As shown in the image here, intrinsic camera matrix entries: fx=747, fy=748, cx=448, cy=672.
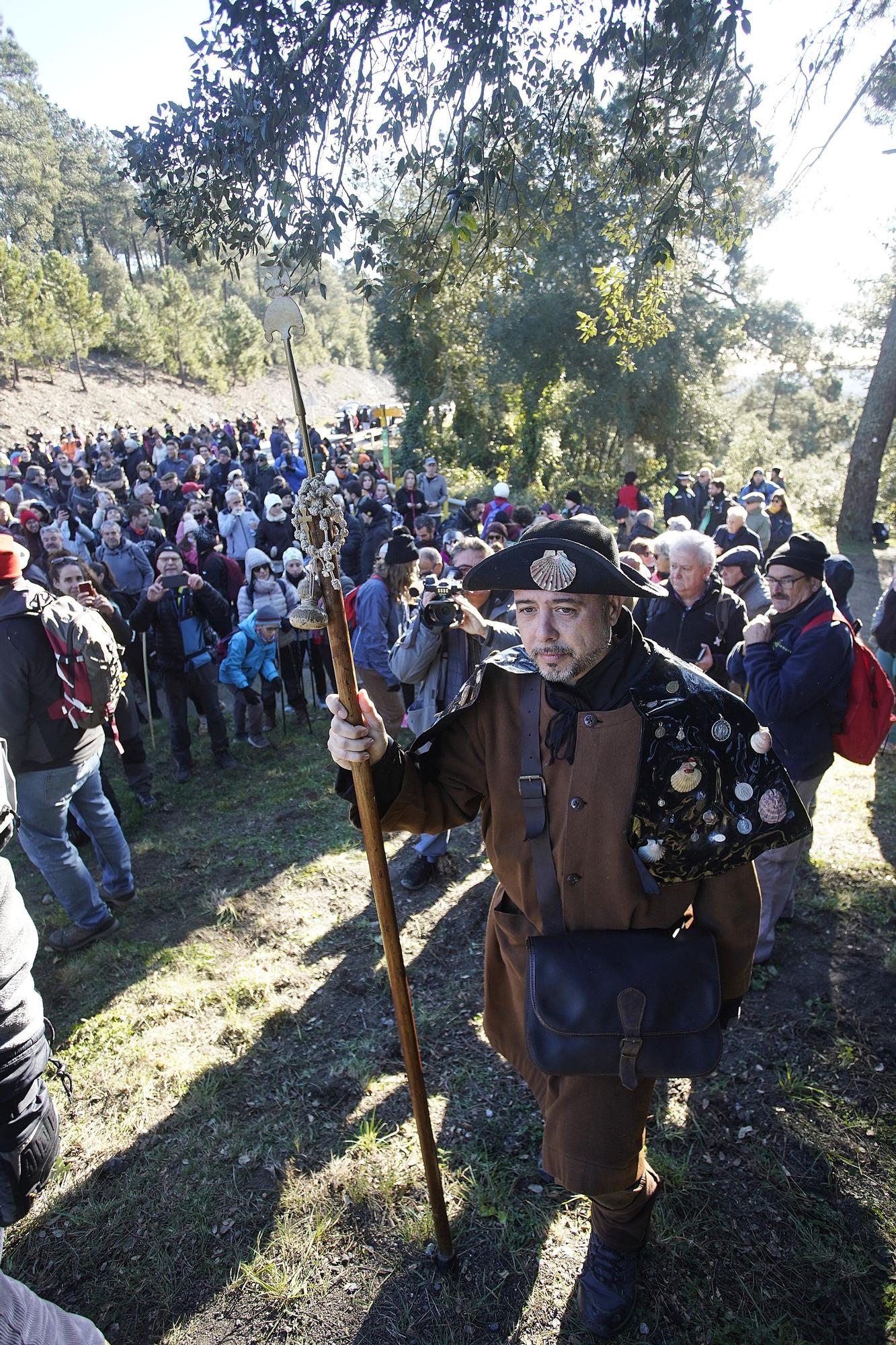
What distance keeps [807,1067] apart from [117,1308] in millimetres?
2762

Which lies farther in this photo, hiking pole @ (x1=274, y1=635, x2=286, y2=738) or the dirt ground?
hiking pole @ (x1=274, y1=635, x2=286, y2=738)

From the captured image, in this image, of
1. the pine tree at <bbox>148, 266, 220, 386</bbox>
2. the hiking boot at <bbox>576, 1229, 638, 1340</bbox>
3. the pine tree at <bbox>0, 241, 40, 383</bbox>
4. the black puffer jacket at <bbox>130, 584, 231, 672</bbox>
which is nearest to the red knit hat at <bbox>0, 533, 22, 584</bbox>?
the black puffer jacket at <bbox>130, 584, 231, 672</bbox>

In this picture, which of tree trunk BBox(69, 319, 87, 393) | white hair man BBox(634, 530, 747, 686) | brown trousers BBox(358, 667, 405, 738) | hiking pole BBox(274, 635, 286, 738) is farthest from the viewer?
tree trunk BBox(69, 319, 87, 393)

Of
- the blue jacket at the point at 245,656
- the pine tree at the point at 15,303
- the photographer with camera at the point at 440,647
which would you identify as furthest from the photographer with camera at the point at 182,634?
the pine tree at the point at 15,303

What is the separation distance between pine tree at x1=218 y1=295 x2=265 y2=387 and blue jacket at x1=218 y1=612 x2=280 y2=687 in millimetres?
37028

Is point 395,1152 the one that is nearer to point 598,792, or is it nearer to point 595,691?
point 598,792

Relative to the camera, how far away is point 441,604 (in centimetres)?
394

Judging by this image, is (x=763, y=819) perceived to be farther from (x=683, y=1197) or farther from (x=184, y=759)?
(x=184, y=759)

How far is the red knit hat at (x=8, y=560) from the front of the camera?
380 centimetres

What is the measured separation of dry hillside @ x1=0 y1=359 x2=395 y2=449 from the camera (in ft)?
109

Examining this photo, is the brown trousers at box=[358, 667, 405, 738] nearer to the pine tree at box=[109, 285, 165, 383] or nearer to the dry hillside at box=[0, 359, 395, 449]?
the dry hillside at box=[0, 359, 395, 449]

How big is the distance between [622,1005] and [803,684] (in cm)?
197

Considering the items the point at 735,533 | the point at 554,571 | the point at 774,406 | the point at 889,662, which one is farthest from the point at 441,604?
the point at 774,406

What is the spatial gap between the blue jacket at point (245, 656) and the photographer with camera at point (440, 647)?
2.32m
